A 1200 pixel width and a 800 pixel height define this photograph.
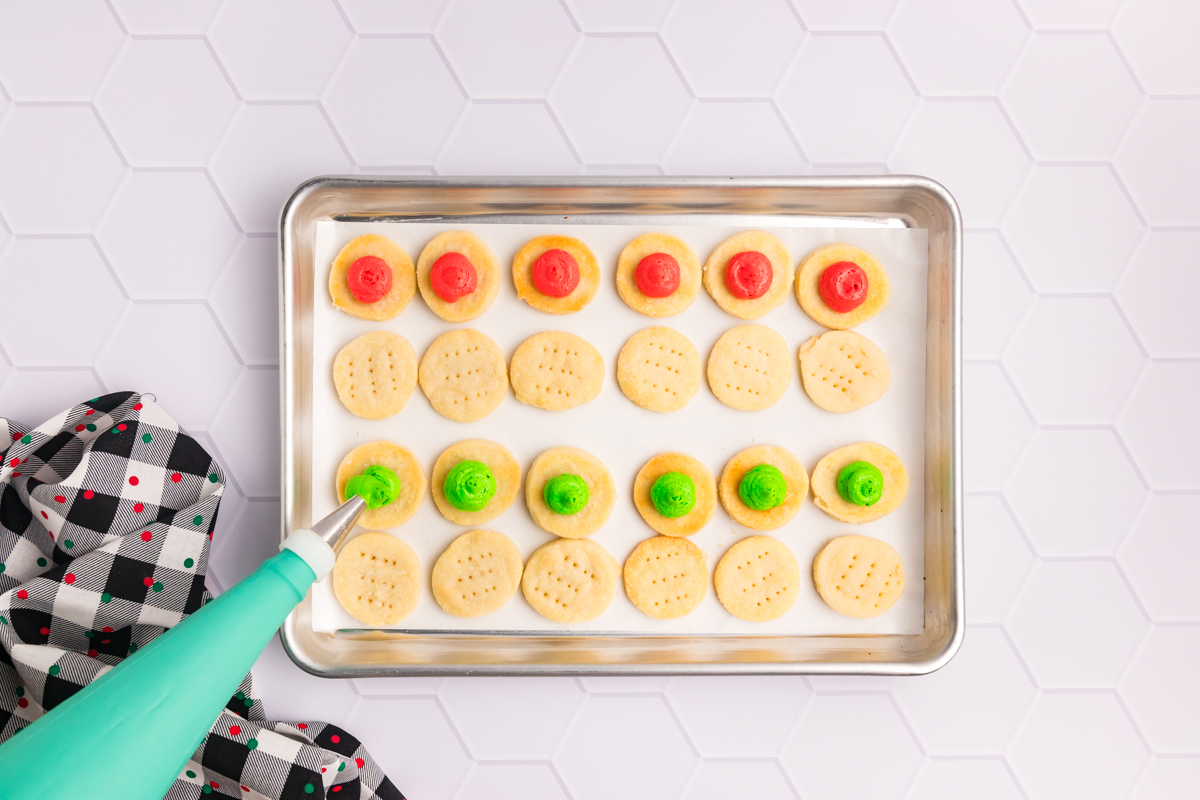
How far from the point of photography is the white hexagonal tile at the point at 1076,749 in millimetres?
1021

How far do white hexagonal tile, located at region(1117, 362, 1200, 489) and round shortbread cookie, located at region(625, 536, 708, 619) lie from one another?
666 mm

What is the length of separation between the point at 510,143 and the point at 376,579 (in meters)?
0.65

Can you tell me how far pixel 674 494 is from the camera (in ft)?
3.07

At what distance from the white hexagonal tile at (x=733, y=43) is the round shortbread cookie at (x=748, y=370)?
0.36 m

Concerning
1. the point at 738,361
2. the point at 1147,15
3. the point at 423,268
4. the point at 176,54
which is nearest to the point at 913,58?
the point at 1147,15

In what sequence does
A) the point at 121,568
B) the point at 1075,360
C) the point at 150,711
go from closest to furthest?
1. the point at 150,711
2. the point at 121,568
3. the point at 1075,360

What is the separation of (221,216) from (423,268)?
0.31 metres

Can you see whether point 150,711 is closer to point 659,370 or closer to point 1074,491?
point 659,370

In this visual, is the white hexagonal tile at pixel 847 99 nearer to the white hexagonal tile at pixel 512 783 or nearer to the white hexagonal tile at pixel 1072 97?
the white hexagonal tile at pixel 1072 97

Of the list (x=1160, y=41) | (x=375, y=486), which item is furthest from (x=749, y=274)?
(x=1160, y=41)

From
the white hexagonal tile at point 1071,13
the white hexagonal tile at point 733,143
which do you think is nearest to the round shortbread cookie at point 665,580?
the white hexagonal tile at point 733,143

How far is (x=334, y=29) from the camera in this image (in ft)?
3.27

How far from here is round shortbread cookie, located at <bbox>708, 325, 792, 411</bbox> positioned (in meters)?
0.99

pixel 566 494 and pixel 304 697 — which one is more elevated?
pixel 566 494
